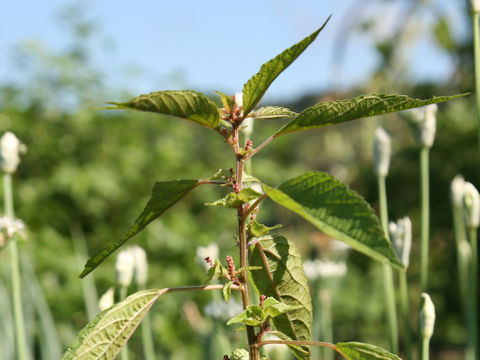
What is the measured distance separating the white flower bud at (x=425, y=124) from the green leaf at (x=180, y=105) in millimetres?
468

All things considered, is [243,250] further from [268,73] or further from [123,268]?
[123,268]

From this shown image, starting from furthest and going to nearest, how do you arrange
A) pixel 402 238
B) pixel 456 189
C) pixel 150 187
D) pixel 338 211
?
1. pixel 150 187
2. pixel 456 189
3. pixel 402 238
4. pixel 338 211

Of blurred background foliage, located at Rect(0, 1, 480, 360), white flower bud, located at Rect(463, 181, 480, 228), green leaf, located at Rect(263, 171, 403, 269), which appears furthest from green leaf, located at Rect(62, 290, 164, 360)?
blurred background foliage, located at Rect(0, 1, 480, 360)

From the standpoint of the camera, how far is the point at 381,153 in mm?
805

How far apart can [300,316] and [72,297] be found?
1758mm

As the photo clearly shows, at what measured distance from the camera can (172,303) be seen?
2.13 m

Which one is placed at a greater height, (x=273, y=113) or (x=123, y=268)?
(x=273, y=113)

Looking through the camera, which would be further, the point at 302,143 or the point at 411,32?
the point at 302,143

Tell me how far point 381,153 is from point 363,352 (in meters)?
0.51

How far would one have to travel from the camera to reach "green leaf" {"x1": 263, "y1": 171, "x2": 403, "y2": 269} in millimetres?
261

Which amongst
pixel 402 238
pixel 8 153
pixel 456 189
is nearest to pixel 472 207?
pixel 402 238

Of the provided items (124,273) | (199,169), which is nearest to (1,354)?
(124,273)

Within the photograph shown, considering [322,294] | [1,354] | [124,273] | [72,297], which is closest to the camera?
[124,273]

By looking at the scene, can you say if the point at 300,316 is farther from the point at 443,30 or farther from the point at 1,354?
the point at 443,30
